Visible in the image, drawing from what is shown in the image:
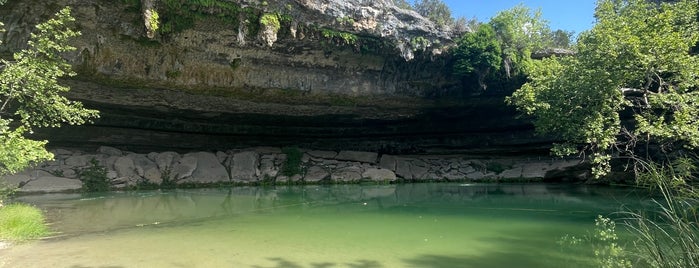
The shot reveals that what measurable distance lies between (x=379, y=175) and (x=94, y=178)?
48.9ft

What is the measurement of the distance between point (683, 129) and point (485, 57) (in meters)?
10.1

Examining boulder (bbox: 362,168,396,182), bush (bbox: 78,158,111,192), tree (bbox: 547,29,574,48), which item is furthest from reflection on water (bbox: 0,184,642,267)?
tree (bbox: 547,29,574,48)

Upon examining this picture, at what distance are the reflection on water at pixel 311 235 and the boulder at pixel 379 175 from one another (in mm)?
11708

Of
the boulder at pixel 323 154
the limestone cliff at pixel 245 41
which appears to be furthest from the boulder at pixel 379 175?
the limestone cliff at pixel 245 41

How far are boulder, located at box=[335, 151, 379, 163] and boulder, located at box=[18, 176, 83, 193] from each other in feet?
45.8

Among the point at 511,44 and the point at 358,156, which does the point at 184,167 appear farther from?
the point at 511,44

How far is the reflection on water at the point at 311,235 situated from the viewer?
5.72m

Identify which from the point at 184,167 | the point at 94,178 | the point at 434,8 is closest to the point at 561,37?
the point at 434,8

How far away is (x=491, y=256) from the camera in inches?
237

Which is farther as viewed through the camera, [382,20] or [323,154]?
[323,154]

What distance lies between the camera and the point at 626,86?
1314cm

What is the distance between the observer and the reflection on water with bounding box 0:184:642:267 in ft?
18.8

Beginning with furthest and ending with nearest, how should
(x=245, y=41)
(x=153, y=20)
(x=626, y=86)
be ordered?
1. (x=245, y=41)
2. (x=153, y=20)
3. (x=626, y=86)

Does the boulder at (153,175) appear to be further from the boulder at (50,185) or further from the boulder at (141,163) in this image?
the boulder at (50,185)
